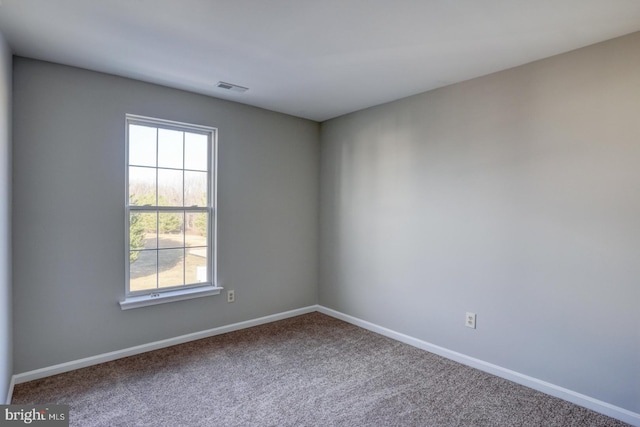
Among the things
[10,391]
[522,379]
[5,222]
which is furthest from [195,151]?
[522,379]

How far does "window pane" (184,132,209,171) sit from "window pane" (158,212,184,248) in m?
0.51

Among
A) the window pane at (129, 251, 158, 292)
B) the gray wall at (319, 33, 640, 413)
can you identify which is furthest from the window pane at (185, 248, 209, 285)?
the gray wall at (319, 33, 640, 413)

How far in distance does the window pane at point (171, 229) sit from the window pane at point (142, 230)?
6 cm

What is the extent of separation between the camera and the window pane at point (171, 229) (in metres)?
3.29

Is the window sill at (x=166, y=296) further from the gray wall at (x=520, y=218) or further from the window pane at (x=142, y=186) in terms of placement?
the gray wall at (x=520, y=218)

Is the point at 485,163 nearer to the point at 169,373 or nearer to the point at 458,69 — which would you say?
the point at 458,69

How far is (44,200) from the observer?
266 cm

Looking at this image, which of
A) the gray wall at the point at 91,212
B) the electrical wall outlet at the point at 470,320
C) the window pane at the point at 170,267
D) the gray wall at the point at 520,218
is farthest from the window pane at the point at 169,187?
the electrical wall outlet at the point at 470,320

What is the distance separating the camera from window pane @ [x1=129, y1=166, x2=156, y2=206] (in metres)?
3.12

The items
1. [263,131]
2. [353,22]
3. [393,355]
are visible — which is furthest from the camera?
[263,131]

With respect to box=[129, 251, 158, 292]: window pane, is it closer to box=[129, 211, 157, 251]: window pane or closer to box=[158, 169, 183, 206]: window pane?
box=[129, 211, 157, 251]: window pane

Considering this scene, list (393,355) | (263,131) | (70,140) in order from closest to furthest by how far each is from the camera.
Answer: (70,140) < (393,355) < (263,131)

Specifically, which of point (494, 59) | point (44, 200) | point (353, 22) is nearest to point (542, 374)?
point (494, 59)

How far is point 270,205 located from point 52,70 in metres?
2.26
